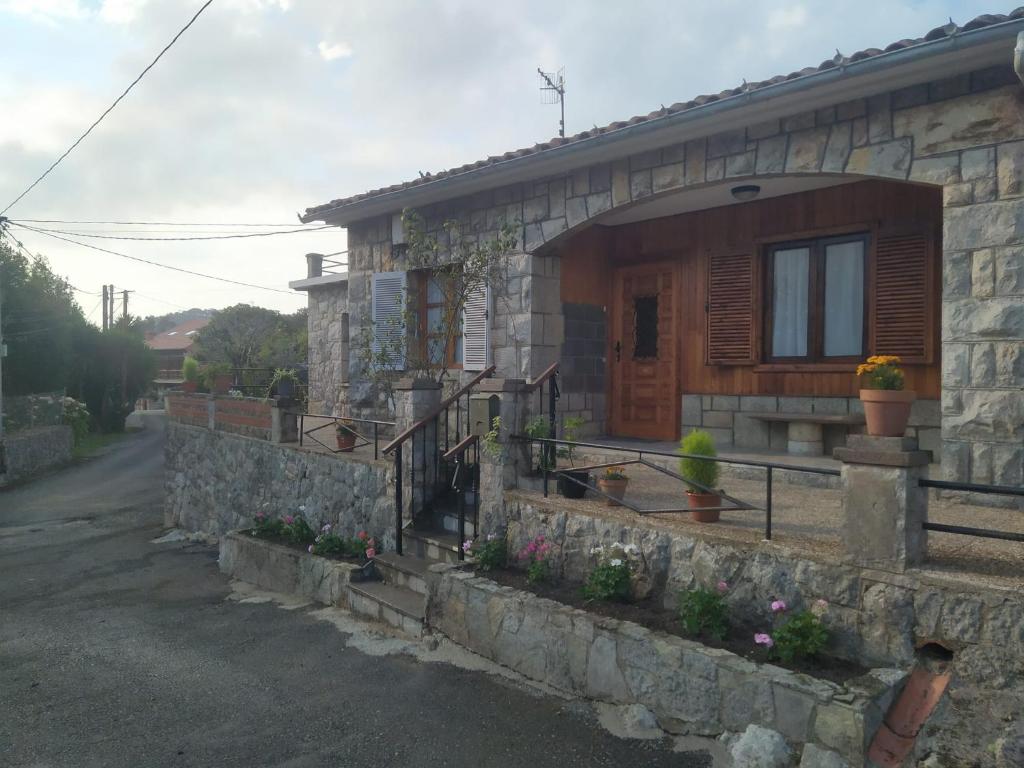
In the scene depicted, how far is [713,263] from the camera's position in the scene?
796 cm

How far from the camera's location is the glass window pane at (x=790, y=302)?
24.2 ft

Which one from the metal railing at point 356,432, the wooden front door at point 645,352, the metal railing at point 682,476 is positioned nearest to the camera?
the metal railing at point 682,476

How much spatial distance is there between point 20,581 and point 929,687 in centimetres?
1033

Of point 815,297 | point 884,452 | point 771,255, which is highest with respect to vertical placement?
point 771,255

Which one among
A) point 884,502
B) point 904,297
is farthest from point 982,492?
point 904,297

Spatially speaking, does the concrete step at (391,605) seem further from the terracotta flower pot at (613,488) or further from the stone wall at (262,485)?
the terracotta flower pot at (613,488)

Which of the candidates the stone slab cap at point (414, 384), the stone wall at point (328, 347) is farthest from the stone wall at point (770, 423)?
the stone wall at point (328, 347)

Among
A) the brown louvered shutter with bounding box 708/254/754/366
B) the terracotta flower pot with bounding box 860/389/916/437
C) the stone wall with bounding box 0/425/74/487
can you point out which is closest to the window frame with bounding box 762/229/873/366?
the brown louvered shutter with bounding box 708/254/754/366

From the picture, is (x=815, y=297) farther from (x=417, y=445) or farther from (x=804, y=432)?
(x=417, y=445)

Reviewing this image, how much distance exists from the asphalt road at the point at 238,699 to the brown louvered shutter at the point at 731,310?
452 centimetres

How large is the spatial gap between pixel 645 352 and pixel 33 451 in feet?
62.5

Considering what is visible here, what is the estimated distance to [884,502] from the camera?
358 centimetres

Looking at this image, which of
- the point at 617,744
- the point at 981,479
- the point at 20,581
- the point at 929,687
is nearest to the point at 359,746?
the point at 617,744

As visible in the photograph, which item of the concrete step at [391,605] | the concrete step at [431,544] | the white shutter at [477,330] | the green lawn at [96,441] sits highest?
the white shutter at [477,330]
